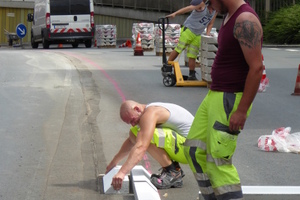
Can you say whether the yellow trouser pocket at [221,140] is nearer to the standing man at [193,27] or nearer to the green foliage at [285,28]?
the standing man at [193,27]

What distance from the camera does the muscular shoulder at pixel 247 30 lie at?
16.5ft

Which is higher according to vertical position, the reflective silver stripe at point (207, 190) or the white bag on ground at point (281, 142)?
the reflective silver stripe at point (207, 190)

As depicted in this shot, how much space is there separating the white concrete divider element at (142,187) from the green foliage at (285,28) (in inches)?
1151

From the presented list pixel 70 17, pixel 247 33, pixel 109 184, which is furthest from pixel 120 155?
pixel 70 17

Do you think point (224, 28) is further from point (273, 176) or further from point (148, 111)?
point (273, 176)

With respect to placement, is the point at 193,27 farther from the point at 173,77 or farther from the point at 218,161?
the point at 218,161

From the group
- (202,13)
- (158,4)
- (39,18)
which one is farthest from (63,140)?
(158,4)

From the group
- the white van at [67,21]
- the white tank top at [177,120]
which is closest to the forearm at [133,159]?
the white tank top at [177,120]

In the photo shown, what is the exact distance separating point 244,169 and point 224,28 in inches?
125

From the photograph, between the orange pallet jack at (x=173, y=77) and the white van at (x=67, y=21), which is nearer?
the orange pallet jack at (x=173, y=77)

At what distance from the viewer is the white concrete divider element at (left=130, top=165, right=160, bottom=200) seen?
20.2 ft

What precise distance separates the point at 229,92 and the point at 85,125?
585 cm

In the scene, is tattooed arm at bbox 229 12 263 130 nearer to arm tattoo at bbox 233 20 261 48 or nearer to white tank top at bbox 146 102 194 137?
arm tattoo at bbox 233 20 261 48

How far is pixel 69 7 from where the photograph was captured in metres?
38.2
